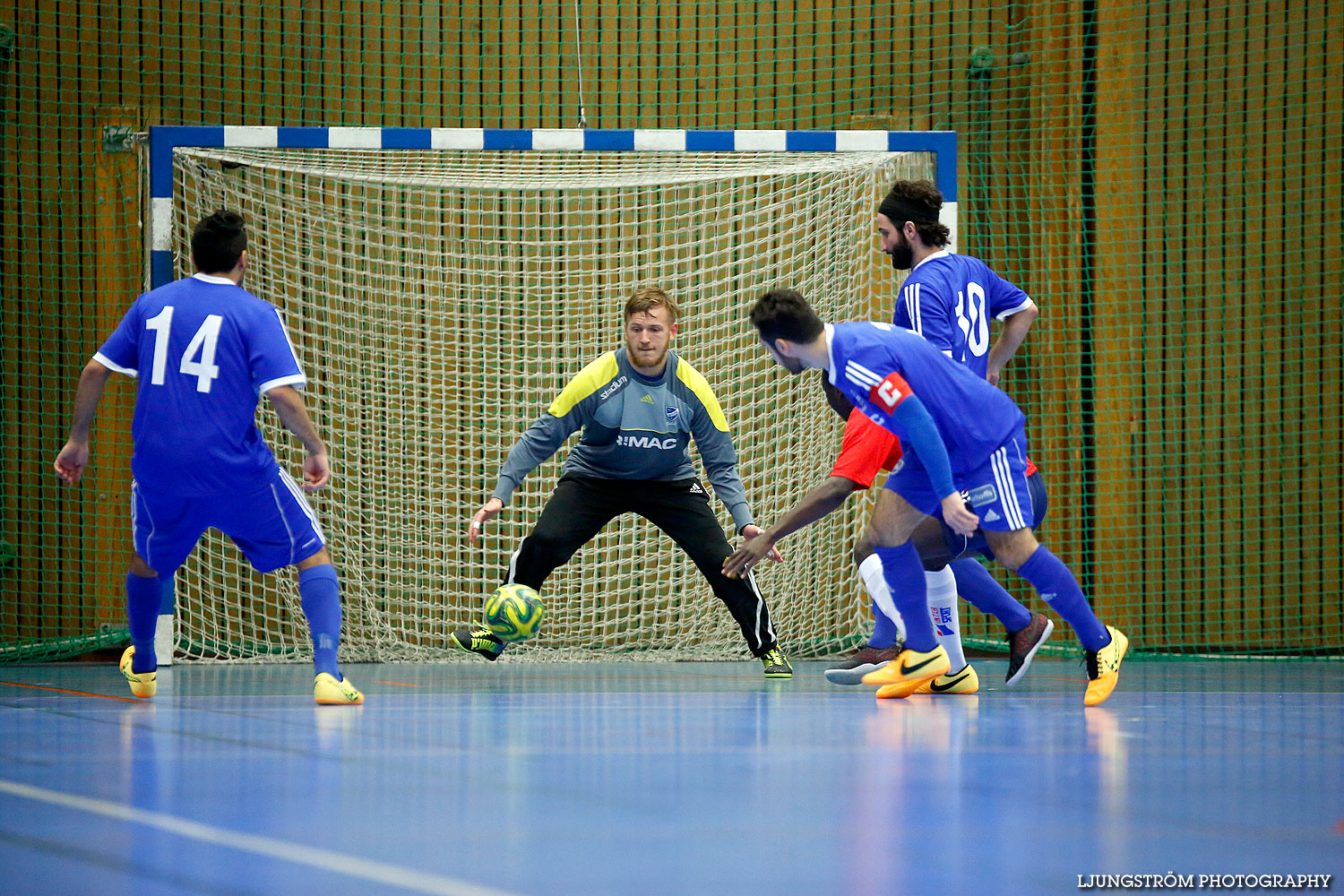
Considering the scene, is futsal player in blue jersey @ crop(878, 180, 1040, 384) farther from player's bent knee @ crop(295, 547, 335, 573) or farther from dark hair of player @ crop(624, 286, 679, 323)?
player's bent knee @ crop(295, 547, 335, 573)

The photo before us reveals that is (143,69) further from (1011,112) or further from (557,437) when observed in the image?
(1011,112)

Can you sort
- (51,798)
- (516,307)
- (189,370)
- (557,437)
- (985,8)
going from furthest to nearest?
(985,8) → (516,307) → (557,437) → (189,370) → (51,798)

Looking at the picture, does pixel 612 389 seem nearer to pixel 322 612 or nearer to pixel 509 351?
pixel 322 612

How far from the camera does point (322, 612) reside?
4.54 m

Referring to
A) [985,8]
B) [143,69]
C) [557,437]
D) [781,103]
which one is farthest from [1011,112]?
[143,69]

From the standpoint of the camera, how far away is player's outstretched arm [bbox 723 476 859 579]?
444 cm

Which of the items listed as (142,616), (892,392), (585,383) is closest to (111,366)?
(142,616)

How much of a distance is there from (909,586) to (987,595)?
73 centimetres

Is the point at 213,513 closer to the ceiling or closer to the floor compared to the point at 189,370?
closer to the floor

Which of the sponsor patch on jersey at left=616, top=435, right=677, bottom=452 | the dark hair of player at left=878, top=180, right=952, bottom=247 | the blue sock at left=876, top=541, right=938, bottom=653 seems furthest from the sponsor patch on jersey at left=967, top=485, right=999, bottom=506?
the sponsor patch on jersey at left=616, top=435, right=677, bottom=452

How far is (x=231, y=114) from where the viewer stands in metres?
7.80

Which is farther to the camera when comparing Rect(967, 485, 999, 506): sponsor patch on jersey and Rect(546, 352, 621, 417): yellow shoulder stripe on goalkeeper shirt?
Rect(546, 352, 621, 417): yellow shoulder stripe on goalkeeper shirt

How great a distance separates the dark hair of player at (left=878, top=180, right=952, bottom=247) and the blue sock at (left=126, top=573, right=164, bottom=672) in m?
2.99

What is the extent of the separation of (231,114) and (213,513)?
412 cm
